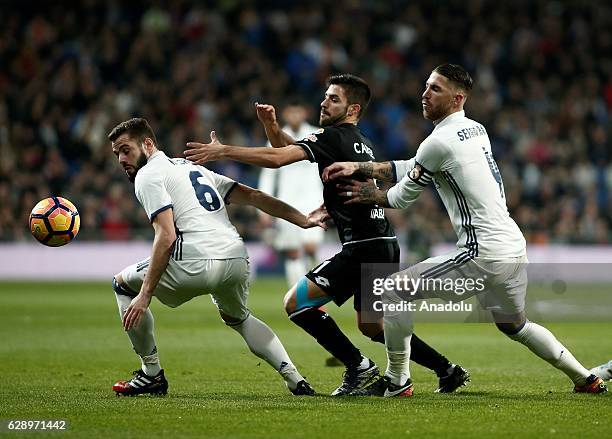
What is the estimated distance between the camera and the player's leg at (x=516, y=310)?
7379mm

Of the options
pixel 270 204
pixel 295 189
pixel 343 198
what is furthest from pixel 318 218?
pixel 295 189

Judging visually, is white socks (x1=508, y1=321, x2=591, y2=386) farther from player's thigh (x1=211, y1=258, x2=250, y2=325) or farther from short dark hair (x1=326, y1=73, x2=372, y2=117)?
short dark hair (x1=326, y1=73, x2=372, y2=117)

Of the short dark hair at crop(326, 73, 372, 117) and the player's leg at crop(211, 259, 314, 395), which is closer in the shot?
the player's leg at crop(211, 259, 314, 395)

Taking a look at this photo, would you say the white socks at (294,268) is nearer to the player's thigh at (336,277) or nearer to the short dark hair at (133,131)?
the player's thigh at (336,277)

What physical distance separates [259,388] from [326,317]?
0.85 m

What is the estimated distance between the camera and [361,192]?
24.6 feet

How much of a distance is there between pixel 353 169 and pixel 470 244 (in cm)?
97

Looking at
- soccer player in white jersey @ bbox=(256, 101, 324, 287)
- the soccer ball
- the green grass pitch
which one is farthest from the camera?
soccer player in white jersey @ bbox=(256, 101, 324, 287)

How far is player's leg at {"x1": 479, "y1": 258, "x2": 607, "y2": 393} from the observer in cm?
738

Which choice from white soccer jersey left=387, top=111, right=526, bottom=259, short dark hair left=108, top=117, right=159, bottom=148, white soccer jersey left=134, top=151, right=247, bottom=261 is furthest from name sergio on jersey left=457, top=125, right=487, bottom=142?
short dark hair left=108, top=117, right=159, bottom=148

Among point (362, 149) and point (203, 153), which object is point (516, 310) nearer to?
point (362, 149)

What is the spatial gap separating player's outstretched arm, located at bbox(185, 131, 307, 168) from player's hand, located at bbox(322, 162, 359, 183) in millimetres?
246

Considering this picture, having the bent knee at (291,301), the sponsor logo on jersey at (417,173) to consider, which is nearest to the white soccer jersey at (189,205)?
the bent knee at (291,301)

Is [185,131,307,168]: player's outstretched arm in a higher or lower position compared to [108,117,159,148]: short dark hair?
lower
